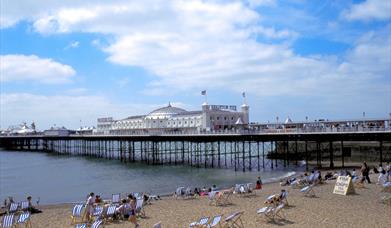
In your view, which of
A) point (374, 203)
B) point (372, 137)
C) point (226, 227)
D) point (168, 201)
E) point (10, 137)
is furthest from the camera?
point (10, 137)

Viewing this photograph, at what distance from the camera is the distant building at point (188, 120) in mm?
52062

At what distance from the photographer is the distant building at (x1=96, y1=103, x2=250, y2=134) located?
2050 inches

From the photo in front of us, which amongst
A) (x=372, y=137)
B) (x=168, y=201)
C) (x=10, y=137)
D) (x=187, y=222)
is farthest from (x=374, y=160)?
(x=10, y=137)

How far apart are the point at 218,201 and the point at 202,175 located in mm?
15870

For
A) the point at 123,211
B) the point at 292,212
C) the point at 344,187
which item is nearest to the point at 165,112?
the point at 344,187

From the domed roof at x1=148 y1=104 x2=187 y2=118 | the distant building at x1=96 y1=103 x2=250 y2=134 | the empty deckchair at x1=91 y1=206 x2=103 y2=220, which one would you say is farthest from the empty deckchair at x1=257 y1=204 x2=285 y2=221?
the domed roof at x1=148 y1=104 x2=187 y2=118

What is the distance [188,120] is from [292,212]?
45.4 meters

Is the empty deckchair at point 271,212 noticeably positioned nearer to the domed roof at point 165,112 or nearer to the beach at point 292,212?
the beach at point 292,212

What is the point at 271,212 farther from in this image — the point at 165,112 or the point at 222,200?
the point at 165,112

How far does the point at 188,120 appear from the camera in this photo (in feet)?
191

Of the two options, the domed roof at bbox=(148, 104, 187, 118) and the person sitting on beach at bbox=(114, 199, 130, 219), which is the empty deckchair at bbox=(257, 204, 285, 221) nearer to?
the person sitting on beach at bbox=(114, 199, 130, 219)

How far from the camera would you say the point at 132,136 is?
47.7m

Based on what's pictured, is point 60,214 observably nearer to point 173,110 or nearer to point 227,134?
point 227,134

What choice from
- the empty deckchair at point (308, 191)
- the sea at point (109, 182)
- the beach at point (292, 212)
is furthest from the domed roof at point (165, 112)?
the empty deckchair at point (308, 191)
